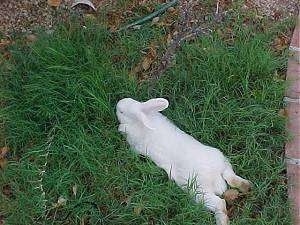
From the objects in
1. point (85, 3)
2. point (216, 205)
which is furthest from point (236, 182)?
point (85, 3)

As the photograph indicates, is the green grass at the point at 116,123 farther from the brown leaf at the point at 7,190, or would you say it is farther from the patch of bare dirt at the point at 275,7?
the patch of bare dirt at the point at 275,7

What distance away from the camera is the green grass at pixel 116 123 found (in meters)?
3.36

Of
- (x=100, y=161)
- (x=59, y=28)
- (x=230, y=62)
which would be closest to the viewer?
(x=100, y=161)

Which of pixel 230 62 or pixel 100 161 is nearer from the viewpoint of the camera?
pixel 100 161

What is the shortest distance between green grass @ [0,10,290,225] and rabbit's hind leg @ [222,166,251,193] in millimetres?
51

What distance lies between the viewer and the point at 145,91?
375cm

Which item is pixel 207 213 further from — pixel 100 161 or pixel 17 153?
pixel 17 153

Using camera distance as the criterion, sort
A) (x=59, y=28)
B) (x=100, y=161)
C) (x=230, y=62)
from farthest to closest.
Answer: (x=59, y=28) < (x=230, y=62) < (x=100, y=161)

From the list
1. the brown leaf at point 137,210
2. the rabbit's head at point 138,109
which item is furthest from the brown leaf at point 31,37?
the brown leaf at point 137,210

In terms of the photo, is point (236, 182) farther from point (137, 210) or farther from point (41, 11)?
point (41, 11)

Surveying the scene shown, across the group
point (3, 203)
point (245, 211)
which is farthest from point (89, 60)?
point (245, 211)

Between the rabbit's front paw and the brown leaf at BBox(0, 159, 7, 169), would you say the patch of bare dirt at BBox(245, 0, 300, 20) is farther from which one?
the brown leaf at BBox(0, 159, 7, 169)

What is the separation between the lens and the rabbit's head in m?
3.33

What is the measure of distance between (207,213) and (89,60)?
Answer: 3.74 ft
